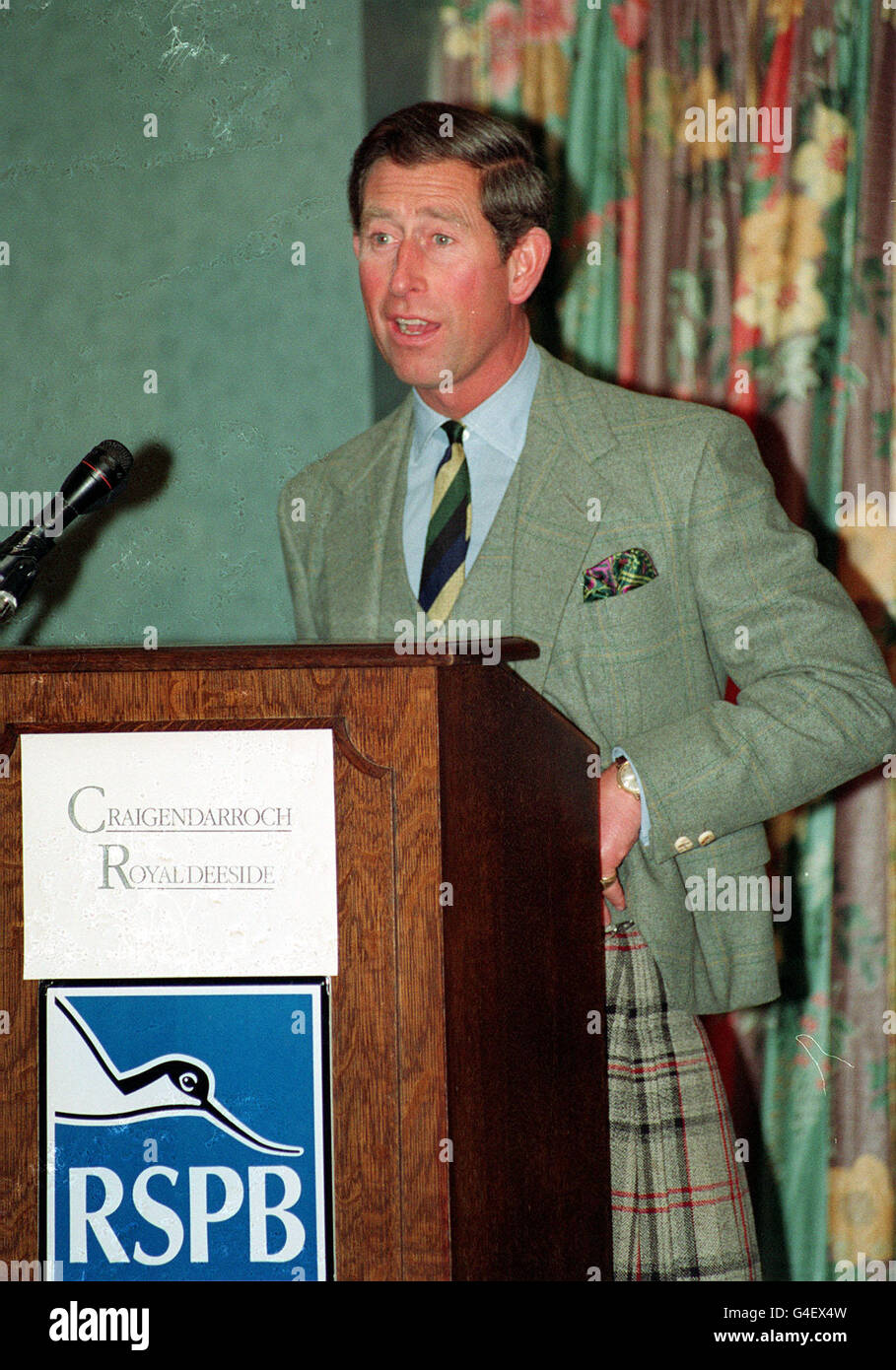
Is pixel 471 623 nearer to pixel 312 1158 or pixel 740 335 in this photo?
pixel 312 1158

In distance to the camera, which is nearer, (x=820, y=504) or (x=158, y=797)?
(x=158, y=797)

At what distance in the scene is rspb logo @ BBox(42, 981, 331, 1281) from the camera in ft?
2.62

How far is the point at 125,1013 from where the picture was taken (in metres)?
0.81

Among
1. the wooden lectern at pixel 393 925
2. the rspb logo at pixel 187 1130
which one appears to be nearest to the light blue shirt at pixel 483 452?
the wooden lectern at pixel 393 925

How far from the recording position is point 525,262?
1.42 meters

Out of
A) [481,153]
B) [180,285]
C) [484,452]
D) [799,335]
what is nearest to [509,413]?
[484,452]

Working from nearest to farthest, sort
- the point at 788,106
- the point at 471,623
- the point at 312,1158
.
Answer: the point at 312,1158
the point at 471,623
the point at 788,106

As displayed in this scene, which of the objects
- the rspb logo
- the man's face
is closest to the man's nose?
the man's face

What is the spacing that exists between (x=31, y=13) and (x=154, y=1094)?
2.18 m

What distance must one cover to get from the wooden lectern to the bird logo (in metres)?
0.02

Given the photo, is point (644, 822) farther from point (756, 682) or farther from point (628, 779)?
point (756, 682)
